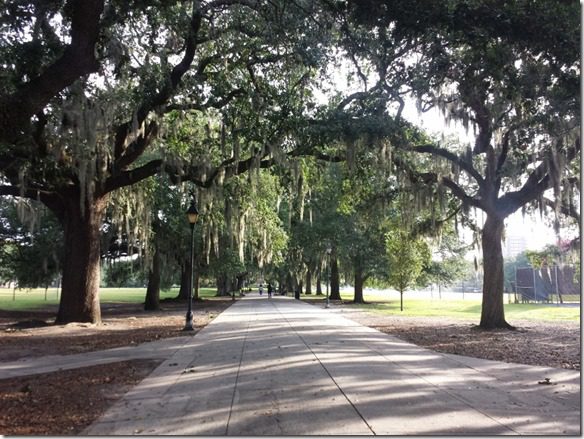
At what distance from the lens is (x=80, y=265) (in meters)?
15.4

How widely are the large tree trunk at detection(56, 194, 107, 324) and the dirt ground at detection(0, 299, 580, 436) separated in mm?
604

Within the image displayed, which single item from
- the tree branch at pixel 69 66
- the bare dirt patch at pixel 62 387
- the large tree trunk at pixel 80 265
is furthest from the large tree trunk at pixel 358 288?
the tree branch at pixel 69 66

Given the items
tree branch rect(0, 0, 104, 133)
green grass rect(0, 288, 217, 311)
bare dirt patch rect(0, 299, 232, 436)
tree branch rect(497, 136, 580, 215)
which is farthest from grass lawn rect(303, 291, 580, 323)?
green grass rect(0, 288, 217, 311)

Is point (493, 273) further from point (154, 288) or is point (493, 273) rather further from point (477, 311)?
point (154, 288)

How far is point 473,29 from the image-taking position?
28.9ft

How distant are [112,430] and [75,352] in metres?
6.14

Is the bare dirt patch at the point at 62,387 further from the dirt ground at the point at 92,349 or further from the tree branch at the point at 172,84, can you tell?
the tree branch at the point at 172,84

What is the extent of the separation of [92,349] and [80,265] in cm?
513

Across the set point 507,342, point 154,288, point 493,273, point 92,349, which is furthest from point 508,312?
point 92,349

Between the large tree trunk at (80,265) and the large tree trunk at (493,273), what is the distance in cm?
1243

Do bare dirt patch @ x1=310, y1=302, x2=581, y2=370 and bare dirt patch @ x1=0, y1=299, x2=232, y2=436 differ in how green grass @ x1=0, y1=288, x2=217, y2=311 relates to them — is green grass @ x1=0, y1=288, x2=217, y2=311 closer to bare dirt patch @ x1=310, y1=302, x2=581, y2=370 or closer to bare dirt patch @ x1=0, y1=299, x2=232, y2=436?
bare dirt patch @ x1=0, y1=299, x2=232, y2=436

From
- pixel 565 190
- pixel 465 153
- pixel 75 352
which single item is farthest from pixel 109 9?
pixel 565 190

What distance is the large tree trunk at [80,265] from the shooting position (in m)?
15.4

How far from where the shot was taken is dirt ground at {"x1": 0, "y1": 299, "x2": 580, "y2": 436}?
5.56 metres
